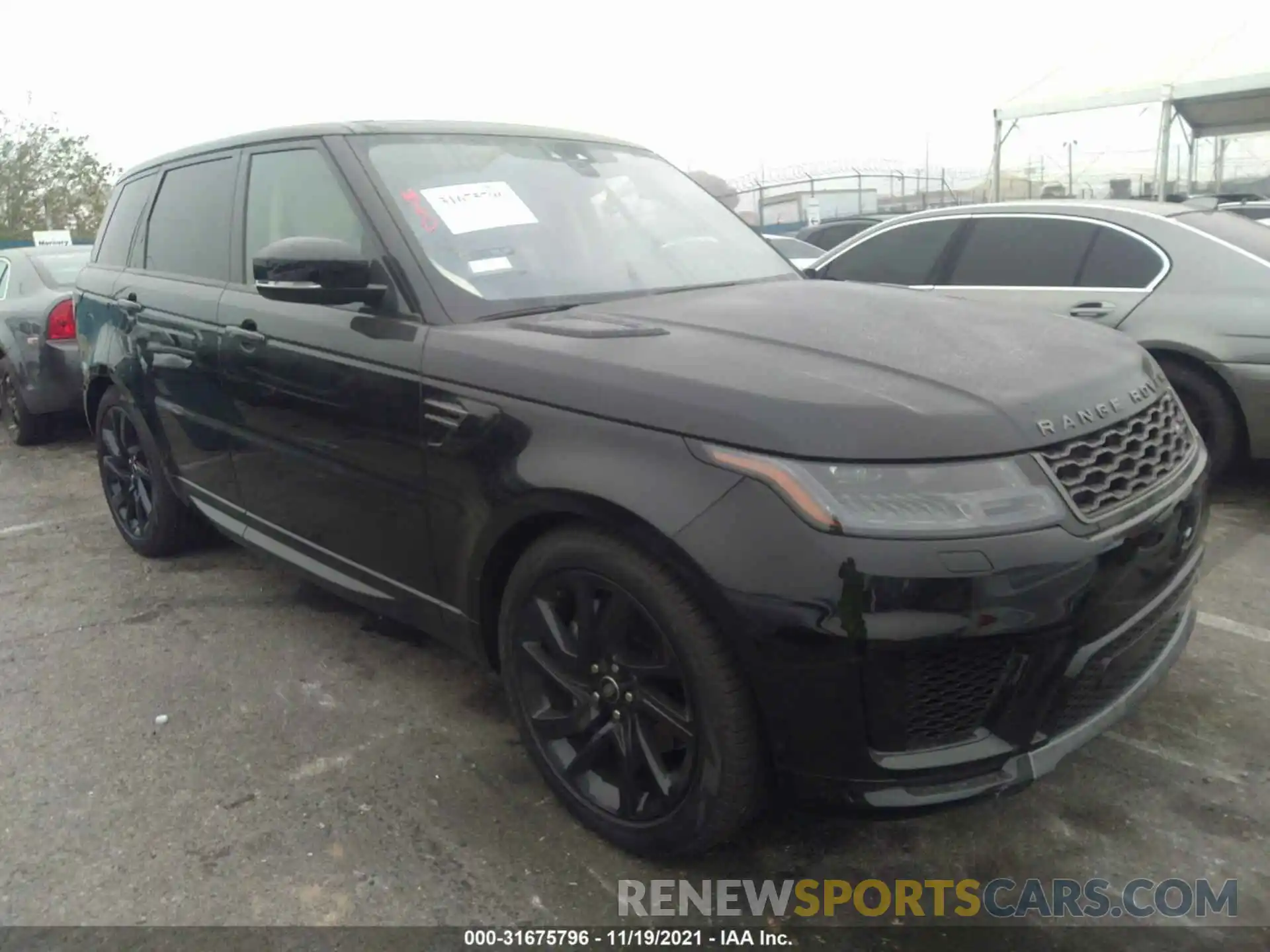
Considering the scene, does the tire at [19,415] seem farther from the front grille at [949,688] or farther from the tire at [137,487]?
the front grille at [949,688]

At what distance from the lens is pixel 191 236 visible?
153 inches

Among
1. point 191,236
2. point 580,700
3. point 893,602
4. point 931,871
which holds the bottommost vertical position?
point 931,871

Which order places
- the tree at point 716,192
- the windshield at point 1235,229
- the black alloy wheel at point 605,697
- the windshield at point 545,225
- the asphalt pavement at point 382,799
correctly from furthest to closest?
the windshield at point 1235,229 → the tree at point 716,192 → the windshield at point 545,225 → the asphalt pavement at point 382,799 → the black alloy wheel at point 605,697

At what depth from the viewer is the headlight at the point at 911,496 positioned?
1849mm

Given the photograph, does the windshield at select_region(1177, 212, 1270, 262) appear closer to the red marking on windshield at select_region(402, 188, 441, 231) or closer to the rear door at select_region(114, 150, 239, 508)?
the red marking on windshield at select_region(402, 188, 441, 231)

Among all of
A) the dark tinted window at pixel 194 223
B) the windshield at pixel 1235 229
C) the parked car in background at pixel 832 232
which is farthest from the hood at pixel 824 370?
the parked car in background at pixel 832 232

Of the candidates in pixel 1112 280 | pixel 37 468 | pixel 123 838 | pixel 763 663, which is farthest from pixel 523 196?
pixel 37 468

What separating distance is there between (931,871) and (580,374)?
1432mm

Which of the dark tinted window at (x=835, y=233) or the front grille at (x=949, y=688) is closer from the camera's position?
the front grille at (x=949, y=688)

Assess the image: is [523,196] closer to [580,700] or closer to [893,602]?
[580,700]

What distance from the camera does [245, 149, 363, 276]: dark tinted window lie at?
2.93 meters

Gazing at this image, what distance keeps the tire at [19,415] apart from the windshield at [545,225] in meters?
5.55

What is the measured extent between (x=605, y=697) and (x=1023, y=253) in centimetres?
442

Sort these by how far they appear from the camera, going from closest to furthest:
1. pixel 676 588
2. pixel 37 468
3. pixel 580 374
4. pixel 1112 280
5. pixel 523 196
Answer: pixel 676 588
pixel 580 374
pixel 523 196
pixel 1112 280
pixel 37 468
